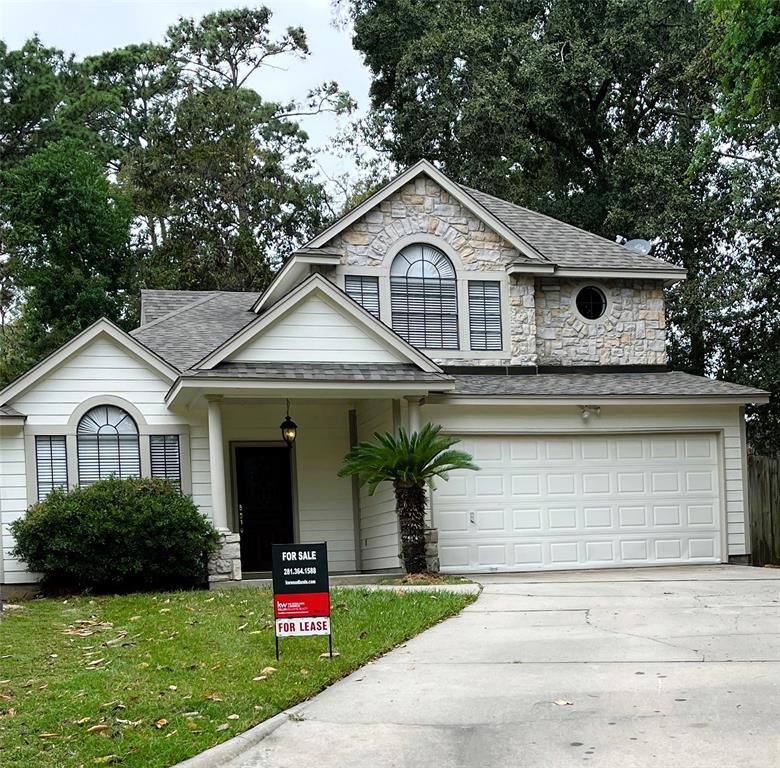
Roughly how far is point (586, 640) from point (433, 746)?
350 centimetres

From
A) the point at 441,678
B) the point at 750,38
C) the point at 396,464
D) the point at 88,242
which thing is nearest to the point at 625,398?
the point at 396,464

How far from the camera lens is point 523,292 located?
1892cm

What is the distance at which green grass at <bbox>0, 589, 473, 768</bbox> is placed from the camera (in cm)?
657

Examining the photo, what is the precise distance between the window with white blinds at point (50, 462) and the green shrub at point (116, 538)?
85 cm

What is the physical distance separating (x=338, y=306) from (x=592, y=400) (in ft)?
14.2

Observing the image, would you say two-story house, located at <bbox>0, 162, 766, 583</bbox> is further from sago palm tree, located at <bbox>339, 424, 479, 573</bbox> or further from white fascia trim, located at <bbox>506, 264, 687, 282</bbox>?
sago palm tree, located at <bbox>339, 424, 479, 573</bbox>

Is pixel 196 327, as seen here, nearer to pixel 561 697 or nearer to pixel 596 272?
pixel 596 272

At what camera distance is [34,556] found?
14.5 meters

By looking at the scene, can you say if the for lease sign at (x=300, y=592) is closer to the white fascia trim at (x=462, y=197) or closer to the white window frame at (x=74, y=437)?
the white window frame at (x=74, y=437)

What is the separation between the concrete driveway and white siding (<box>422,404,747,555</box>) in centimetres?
564

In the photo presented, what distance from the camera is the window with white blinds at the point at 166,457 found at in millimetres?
16203

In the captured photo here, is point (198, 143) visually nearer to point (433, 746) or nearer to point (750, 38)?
point (750, 38)

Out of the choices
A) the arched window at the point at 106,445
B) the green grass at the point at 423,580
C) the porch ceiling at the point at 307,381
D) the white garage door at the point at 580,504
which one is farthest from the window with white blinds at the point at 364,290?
the green grass at the point at 423,580

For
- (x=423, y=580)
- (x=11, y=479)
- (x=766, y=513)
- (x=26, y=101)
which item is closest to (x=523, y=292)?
(x=423, y=580)
